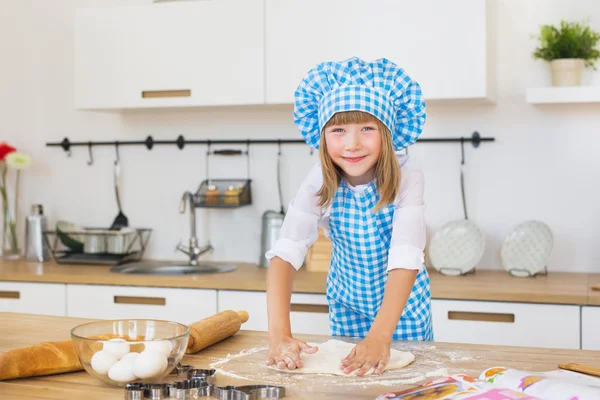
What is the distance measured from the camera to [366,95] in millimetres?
1620

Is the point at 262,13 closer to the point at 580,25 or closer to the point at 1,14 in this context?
the point at 580,25

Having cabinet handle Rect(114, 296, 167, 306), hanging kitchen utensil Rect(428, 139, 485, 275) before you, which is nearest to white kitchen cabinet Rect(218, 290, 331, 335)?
cabinet handle Rect(114, 296, 167, 306)

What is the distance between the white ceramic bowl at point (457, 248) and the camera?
9.53 feet

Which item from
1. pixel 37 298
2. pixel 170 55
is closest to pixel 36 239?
pixel 37 298

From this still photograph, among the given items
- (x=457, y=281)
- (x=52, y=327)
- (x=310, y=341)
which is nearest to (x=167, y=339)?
(x=310, y=341)

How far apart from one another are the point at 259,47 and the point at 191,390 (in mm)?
1939

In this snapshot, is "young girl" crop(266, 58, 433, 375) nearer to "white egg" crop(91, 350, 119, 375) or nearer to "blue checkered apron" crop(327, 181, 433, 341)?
"blue checkered apron" crop(327, 181, 433, 341)

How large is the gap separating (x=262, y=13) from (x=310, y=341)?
5.34 feet

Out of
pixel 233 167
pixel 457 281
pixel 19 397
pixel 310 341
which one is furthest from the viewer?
pixel 233 167

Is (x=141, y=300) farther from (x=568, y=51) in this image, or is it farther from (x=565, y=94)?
(x=568, y=51)

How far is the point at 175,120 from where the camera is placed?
344cm

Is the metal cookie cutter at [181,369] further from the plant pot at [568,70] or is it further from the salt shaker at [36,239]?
the salt shaker at [36,239]

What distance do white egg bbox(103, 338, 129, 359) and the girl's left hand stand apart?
0.38m

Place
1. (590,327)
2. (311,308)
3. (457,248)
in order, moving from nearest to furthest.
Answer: (590,327), (311,308), (457,248)
